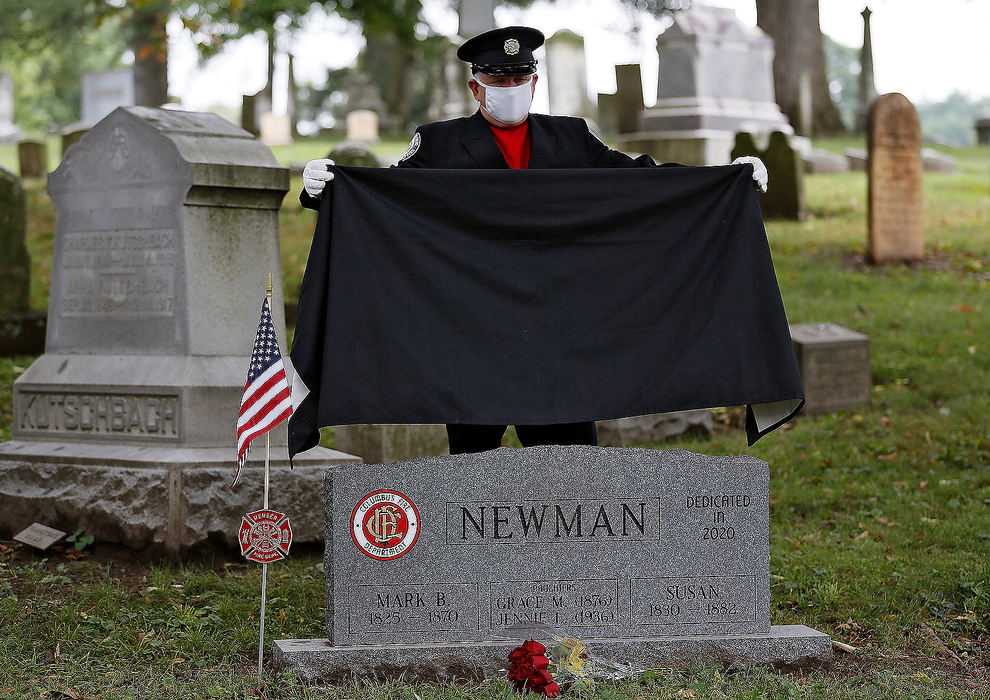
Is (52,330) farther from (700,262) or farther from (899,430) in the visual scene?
(899,430)

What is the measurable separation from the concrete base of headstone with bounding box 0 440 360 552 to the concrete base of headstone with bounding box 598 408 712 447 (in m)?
2.58

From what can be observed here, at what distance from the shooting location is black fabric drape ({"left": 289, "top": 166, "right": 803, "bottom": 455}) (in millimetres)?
4340

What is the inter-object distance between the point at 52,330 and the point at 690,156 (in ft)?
41.5

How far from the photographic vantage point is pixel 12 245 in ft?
34.7

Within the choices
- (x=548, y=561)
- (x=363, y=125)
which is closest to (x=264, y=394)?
(x=548, y=561)

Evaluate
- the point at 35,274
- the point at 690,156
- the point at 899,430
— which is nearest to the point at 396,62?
the point at 690,156

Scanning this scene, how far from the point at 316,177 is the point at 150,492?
2.08 m

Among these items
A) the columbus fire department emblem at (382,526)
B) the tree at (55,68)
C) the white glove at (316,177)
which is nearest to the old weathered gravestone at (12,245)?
the white glove at (316,177)

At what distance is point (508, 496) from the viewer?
439cm

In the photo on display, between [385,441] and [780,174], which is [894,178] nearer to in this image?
[780,174]

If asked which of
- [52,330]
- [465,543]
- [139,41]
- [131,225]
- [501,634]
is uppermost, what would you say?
[139,41]

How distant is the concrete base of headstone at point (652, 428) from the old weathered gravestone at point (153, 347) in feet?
8.15

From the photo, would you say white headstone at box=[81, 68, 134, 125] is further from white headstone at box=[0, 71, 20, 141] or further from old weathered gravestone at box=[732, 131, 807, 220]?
old weathered gravestone at box=[732, 131, 807, 220]

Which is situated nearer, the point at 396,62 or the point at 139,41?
the point at 139,41
